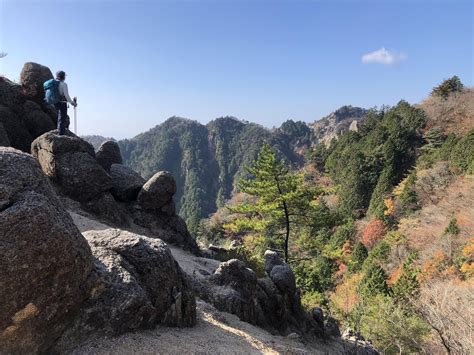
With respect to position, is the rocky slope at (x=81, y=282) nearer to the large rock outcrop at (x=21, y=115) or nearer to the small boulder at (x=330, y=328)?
the small boulder at (x=330, y=328)

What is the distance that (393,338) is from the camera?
1498cm

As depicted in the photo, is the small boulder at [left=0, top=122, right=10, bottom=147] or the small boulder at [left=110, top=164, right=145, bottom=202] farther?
the small boulder at [left=110, top=164, right=145, bottom=202]

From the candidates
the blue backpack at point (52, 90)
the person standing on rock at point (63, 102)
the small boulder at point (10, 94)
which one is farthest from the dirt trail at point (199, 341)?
the small boulder at point (10, 94)

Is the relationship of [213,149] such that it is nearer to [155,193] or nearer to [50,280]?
[155,193]

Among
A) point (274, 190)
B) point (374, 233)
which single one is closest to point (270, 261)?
point (274, 190)

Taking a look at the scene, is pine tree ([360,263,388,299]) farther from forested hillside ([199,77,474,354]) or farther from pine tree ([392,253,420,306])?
pine tree ([392,253,420,306])

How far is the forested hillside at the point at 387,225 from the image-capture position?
1540 centimetres

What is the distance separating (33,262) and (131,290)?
1621 millimetres

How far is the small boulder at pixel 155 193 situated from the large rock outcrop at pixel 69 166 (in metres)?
1.61

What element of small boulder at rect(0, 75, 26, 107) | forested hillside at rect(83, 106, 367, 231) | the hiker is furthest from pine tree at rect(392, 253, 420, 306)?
forested hillside at rect(83, 106, 367, 231)

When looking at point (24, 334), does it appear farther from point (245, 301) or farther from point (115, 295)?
point (245, 301)

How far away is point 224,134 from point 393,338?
166 metres

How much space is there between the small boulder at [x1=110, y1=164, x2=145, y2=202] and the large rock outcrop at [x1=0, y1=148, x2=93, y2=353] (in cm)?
882

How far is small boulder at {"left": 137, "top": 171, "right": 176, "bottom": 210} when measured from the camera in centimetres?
1375
